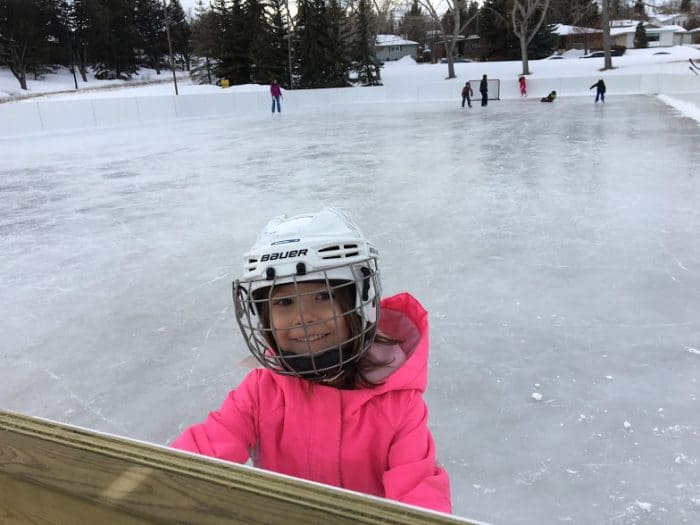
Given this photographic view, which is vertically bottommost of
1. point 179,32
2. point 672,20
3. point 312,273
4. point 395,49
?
point 312,273

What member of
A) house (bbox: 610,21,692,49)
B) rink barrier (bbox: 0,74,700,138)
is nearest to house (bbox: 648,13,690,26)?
house (bbox: 610,21,692,49)

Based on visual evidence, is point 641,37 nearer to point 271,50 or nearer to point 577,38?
point 577,38

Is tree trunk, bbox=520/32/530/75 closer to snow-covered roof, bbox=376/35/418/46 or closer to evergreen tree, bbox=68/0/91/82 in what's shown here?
snow-covered roof, bbox=376/35/418/46

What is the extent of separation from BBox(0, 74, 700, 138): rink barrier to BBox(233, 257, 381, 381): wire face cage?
19.6 metres

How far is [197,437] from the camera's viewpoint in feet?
4.42

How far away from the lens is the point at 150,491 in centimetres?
76

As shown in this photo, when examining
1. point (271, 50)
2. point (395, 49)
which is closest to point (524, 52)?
point (271, 50)

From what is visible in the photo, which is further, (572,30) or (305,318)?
(572,30)

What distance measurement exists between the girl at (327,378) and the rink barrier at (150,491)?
1.42 feet

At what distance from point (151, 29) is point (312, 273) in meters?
62.8

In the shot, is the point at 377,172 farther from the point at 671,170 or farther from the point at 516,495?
the point at 516,495

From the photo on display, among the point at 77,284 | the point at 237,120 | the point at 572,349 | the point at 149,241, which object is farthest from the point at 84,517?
the point at 237,120

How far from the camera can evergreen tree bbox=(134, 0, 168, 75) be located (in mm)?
54625

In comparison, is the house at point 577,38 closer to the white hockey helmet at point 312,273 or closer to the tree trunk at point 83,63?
the tree trunk at point 83,63
